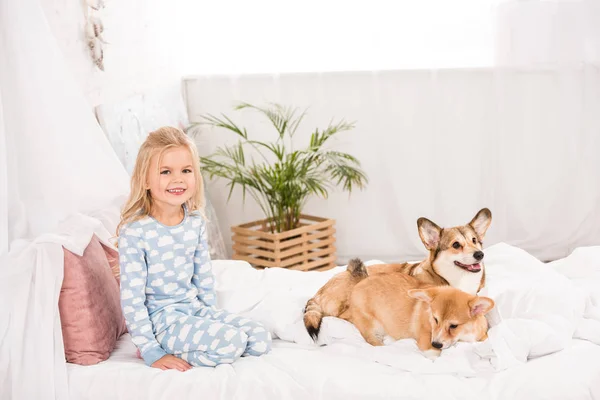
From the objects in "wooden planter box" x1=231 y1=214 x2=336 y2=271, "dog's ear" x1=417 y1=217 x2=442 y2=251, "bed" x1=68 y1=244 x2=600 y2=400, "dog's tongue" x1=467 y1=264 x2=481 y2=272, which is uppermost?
"dog's ear" x1=417 y1=217 x2=442 y2=251

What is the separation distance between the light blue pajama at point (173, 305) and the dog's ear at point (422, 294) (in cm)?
43

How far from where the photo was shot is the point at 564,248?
4.15 meters

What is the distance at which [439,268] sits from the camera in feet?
6.76

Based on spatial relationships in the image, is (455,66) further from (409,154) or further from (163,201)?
(163,201)

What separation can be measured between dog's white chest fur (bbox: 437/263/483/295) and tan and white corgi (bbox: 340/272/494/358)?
0.06 m

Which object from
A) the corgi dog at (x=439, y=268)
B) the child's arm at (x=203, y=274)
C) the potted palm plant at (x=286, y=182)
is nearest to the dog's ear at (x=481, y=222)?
the corgi dog at (x=439, y=268)

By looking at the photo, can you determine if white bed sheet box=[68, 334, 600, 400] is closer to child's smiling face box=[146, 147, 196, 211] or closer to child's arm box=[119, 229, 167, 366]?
child's arm box=[119, 229, 167, 366]

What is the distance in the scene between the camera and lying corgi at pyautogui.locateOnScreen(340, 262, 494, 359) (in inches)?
75.5

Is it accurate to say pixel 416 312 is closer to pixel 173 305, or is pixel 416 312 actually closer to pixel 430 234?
pixel 430 234

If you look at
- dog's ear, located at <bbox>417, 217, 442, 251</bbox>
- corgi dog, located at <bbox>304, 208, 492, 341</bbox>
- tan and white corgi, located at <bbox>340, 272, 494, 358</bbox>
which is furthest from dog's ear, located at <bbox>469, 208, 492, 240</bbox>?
tan and white corgi, located at <bbox>340, 272, 494, 358</bbox>

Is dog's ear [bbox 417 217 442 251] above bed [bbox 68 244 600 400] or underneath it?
above

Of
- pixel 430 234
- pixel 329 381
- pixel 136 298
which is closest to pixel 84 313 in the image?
pixel 136 298

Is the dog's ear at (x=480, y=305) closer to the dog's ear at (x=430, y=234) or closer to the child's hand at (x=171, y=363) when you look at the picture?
the dog's ear at (x=430, y=234)

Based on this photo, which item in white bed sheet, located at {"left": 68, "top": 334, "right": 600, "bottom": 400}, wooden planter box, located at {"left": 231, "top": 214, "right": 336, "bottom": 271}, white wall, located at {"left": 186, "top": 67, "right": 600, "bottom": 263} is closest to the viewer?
white bed sheet, located at {"left": 68, "top": 334, "right": 600, "bottom": 400}
